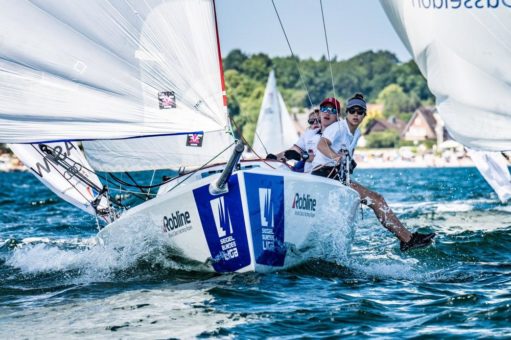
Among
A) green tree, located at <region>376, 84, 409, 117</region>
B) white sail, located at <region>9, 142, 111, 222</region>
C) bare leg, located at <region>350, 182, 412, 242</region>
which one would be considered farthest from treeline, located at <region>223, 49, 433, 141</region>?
bare leg, located at <region>350, 182, 412, 242</region>

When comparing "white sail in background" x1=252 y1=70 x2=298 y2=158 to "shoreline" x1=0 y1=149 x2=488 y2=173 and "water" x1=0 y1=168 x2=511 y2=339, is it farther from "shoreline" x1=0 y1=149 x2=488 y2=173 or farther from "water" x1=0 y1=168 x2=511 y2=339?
"shoreline" x1=0 y1=149 x2=488 y2=173

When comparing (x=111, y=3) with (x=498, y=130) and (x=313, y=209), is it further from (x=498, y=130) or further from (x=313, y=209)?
(x=498, y=130)

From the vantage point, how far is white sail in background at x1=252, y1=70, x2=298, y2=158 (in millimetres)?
30422

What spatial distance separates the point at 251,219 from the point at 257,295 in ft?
2.30

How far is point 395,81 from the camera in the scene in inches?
5541

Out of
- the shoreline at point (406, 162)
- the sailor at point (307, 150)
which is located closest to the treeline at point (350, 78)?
the shoreline at point (406, 162)

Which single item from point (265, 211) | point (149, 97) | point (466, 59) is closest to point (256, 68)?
point (466, 59)

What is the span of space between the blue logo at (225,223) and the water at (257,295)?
235 millimetres

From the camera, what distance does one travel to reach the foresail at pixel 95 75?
8344 millimetres

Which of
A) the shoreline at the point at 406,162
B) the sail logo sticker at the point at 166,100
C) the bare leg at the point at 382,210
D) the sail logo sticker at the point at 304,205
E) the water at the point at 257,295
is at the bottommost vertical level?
the shoreline at the point at 406,162

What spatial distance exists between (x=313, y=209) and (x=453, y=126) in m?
1.50

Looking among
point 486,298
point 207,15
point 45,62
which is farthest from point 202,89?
point 486,298

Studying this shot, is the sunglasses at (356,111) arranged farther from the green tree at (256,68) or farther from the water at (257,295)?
the green tree at (256,68)

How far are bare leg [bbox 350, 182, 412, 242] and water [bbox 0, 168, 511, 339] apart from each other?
1.13ft
